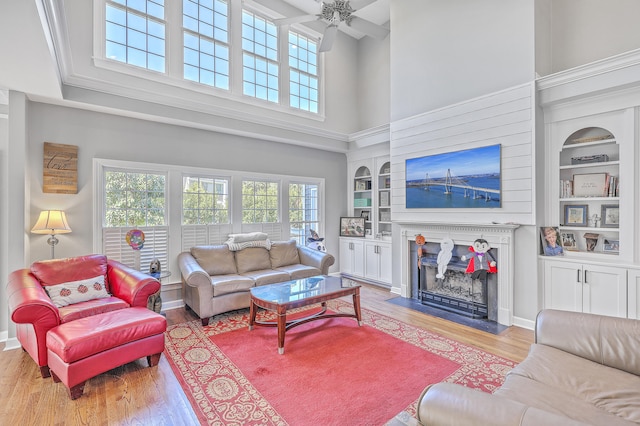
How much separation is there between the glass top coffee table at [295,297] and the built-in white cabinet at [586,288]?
7.54 ft

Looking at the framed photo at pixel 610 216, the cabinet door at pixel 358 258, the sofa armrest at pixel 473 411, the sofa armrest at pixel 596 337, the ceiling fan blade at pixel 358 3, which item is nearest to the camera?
the sofa armrest at pixel 473 411

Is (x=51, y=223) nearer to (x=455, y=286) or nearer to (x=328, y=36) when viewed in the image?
(x=328, y=36)

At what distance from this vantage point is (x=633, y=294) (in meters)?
3.10

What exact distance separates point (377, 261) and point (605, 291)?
319 cm

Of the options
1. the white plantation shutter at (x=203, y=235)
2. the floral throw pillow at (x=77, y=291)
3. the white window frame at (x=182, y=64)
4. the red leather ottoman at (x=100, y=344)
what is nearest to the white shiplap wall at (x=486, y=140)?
the white window frame at (x=182, y=64)

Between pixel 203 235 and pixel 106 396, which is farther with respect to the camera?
pixel 203 235

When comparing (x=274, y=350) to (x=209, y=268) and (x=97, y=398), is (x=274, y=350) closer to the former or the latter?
(x=97, y=398)

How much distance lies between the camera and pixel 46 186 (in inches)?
143

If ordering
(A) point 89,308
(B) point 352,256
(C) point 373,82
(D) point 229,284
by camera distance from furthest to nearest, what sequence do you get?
1. (C) point 373,82
2. (B) point 352,256
3. (D) point 229,284
4. (A) point 89,308

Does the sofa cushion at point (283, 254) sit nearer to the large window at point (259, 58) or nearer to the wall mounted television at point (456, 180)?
the wall mounted television at point (456, 180)

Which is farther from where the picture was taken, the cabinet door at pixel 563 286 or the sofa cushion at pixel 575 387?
the cabinet door at pixel 563 286

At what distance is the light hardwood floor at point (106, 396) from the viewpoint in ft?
7.07

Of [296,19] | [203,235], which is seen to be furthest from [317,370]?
[296,19]

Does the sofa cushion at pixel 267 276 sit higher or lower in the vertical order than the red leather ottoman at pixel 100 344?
higher
